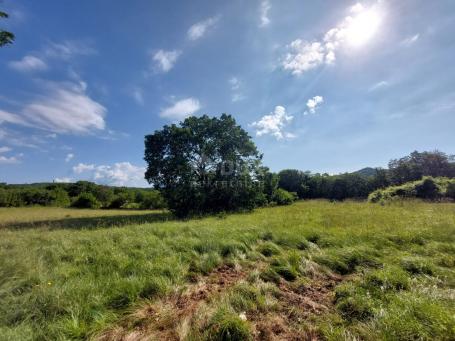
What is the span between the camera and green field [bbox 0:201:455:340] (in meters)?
2.27

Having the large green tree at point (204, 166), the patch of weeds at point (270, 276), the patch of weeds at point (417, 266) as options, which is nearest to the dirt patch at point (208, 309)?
the patch of weeds at point (270, 276)

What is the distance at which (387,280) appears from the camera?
3.04 metres

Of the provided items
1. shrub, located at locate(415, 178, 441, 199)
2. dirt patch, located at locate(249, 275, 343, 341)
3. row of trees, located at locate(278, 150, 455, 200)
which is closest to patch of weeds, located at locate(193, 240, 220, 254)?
dirt patch, located at locate(249, 275, 343, 341)

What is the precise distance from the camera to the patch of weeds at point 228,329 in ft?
7.19

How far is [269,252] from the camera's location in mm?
4879

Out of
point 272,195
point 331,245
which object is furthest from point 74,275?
point 272,195

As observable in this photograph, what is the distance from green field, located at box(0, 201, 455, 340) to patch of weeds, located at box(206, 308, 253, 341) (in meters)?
0.01

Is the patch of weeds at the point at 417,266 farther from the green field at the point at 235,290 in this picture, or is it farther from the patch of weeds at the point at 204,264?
the patch of weeds at the point at 204,264

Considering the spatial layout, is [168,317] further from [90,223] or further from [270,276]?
[90,223]

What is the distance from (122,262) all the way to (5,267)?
5.80 feet

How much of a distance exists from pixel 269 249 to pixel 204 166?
481 inches

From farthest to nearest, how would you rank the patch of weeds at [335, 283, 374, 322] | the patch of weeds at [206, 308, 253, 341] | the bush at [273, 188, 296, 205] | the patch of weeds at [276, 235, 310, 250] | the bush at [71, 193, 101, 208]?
1. the bush at [71, 193, 101, 208]
2. the bush at [273, 188, 296, 205]
3. the patch of weeds at [276, 235, 310, 250]
4. the patch of weeds at [335, 283, 374, 322]
5. the patch of weeds at [206, 308, 253, 341]

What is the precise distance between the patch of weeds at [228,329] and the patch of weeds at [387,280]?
6.52ft

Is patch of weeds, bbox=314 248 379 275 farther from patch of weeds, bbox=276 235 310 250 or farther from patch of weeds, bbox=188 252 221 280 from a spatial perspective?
patch of weeds, bbox=188 252 221 280
